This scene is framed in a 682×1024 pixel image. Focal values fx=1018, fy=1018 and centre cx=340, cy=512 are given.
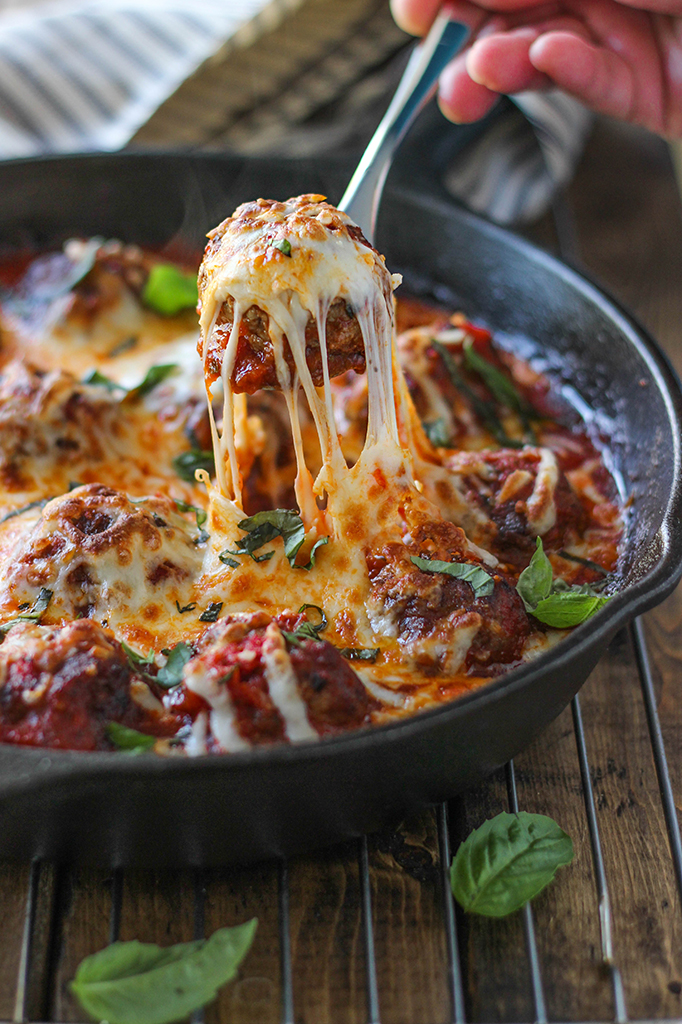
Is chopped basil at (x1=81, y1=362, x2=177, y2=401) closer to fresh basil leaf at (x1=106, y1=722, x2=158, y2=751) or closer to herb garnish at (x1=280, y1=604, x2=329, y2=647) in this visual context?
herb garnish at (x1=280, y1=604, x2=329, y2=647)

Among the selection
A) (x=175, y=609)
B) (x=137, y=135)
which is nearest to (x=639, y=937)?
(x=175, y=609)

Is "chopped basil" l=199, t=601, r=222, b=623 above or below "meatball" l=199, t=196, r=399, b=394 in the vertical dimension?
below

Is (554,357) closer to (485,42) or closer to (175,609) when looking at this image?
(485,42)

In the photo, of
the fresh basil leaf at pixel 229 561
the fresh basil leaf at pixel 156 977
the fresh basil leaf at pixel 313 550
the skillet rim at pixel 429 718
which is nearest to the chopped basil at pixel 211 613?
the fresh basil leaf at pixel 229 561

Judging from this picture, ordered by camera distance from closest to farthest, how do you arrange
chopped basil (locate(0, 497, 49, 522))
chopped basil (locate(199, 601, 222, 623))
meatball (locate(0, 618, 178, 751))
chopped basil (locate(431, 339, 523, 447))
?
meatball (locate(0, 618, 178, 751)) < chopped basil (locate(199, 601, 222, 623)) < chopped basil (locate(0, 497, 49, 522)) < chopped basil (locate(431, 339, 523, 447))

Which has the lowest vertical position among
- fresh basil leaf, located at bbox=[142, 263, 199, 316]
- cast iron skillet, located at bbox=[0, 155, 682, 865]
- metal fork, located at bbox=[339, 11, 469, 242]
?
cast iron skillet, located at bbox=[0, 155, 682, 865]

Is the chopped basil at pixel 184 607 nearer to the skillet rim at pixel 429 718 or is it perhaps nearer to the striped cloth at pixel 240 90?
the skillet rim at pixel 429 718

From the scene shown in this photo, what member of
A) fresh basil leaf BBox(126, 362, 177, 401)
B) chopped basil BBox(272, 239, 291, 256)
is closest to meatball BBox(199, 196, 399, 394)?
chopped basil BBox(272, 239, 291, 256)
